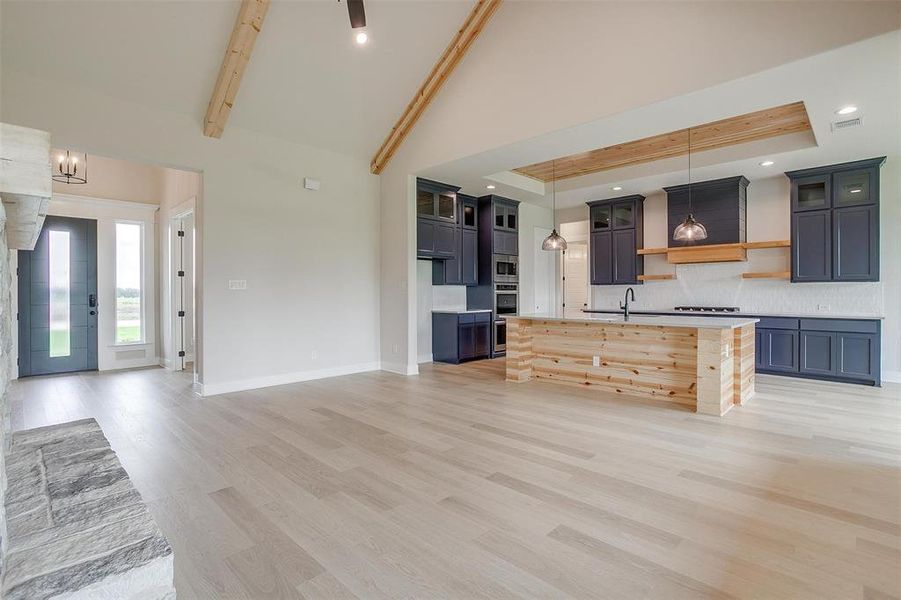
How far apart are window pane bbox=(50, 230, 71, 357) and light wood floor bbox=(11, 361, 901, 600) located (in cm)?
216

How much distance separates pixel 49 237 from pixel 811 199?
34.8 feet

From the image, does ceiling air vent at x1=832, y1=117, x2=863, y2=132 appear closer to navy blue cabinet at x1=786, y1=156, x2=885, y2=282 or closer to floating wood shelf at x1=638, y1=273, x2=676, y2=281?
navy blue cabinet at x1=786, y1=156, x2=885, y2=282

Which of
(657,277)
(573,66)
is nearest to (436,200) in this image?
(573,66)

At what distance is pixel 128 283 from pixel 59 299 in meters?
0.85

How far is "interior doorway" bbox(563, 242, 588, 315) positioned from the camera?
964cm

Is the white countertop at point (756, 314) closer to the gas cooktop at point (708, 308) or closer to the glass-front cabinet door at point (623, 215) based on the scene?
the gas cooktop at point (708, 308)

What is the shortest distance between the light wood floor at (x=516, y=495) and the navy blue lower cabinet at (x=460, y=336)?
250cm

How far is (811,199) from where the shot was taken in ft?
19.4

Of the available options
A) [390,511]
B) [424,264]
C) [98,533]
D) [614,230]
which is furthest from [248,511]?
[614,230]

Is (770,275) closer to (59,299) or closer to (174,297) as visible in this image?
(174,297)

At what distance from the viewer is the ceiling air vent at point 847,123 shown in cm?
424

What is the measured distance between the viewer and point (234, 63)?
4332mm

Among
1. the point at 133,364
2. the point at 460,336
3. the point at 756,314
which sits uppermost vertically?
the point at 756,314

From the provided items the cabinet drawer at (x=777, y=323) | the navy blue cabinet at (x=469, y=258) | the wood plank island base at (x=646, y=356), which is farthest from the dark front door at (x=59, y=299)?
the cabinet drawer at (x=777, y=323)
